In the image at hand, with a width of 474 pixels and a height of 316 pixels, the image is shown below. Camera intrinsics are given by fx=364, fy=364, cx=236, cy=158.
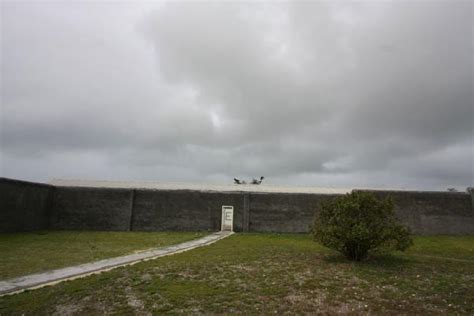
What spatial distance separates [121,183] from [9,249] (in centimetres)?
1851

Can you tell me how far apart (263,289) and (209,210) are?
17629 millimetres

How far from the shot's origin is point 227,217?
1001 inches

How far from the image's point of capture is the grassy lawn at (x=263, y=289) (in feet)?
22.2

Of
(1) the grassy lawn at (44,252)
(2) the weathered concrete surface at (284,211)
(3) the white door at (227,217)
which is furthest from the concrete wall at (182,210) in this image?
(1) the grassy lawn at (44,252)

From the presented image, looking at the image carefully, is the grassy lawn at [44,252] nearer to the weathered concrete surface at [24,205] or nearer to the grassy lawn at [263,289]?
the weathered concrete surface at [24,205]

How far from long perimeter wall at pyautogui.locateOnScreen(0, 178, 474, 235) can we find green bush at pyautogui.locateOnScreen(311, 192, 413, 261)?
1236 cm

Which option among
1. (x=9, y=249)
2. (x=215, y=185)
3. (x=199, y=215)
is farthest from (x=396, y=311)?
(x=215, y=185)

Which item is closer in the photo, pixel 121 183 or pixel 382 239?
pixel 382 239

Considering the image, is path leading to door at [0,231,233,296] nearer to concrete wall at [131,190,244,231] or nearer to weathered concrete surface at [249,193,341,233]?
concrete wall at [131,190,244,231]

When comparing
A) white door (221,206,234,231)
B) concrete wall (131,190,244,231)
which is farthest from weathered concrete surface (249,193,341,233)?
white door (221,206,234,231)

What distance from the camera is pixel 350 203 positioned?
39.6ft

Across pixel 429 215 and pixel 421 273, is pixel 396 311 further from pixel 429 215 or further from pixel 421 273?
pixel 429 215

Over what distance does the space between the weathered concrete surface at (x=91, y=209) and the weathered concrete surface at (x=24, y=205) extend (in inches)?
28.7

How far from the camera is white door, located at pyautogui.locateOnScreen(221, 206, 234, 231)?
25.3 meters
